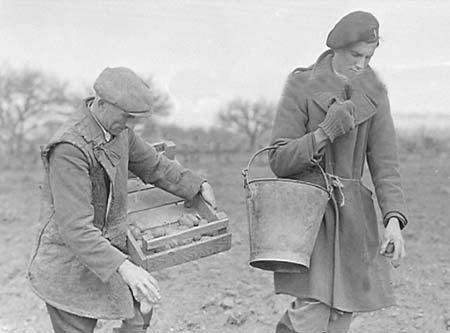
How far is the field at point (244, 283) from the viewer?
3.76 m

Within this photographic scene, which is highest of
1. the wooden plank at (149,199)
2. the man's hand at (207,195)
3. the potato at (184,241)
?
the man's hand at (207,195)

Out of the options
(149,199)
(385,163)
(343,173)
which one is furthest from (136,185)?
(385,163)

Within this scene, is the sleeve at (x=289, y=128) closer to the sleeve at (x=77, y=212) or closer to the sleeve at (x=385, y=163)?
the sleeve at (x=385, y=163)

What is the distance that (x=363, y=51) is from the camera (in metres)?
2.42

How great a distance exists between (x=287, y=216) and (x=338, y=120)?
0.36 metres

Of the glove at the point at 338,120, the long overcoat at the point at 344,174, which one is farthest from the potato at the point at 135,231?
the glove at the point at 338,120

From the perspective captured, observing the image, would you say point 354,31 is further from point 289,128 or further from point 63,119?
point 63,119

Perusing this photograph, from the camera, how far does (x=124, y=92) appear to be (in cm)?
217

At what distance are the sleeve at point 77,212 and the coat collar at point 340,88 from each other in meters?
0.83

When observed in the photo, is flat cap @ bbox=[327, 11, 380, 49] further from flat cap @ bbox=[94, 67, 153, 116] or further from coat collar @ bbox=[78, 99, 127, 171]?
coat collar @ bbox=[78, 99, 127, 171]

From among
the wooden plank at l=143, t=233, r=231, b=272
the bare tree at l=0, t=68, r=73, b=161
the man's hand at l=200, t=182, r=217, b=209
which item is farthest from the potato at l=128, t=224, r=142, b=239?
the bare tree at l=0, t=68, r=73, b=161

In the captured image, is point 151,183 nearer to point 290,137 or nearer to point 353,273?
point 290,137

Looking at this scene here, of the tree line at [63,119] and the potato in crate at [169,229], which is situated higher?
the potato in crate at [169,229]

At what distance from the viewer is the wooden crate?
2.42 metres
